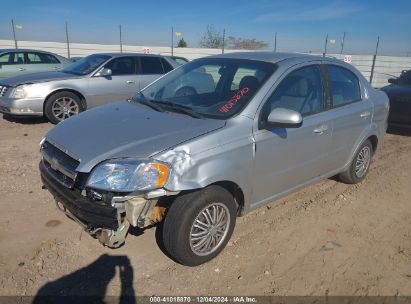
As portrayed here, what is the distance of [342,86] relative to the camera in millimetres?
4289

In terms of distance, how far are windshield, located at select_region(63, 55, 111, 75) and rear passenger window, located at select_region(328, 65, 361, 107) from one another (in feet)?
18.2

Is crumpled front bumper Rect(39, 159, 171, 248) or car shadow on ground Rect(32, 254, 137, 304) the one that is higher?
crumpled front bumper Rect(39, 159, 171, 248)

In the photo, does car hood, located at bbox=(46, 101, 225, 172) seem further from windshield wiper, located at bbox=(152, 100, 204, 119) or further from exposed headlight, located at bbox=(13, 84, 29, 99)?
exposed headlight, located at bbox=(13, 84, 29, 99)

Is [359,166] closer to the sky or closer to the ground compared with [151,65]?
closer to the ground

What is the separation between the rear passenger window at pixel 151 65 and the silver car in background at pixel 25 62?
4485 millimetres

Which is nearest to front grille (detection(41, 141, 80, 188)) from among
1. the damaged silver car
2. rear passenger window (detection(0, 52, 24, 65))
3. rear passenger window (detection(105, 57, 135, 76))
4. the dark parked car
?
the damaged silver car

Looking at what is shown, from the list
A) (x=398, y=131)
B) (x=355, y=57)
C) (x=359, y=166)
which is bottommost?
(x=398, y=131)

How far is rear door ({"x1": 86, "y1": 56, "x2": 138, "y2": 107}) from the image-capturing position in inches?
309

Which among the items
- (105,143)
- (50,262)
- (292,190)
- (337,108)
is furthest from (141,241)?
(337,108)

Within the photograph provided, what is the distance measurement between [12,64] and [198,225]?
1044 centimetres

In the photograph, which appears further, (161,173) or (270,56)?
(270,56)

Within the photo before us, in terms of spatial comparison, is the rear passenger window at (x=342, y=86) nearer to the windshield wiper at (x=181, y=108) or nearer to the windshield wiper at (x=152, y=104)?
the windshield wiper at (x=181, y=108)

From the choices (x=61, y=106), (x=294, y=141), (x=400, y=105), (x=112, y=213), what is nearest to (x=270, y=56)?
(x=294, y=141)

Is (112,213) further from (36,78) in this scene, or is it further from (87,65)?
(87,65)
